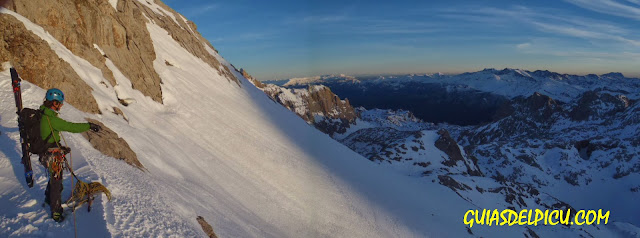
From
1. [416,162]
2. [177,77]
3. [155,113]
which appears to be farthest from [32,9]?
[416,162]

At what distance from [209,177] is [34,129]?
15.8m

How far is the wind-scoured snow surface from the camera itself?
380 inches

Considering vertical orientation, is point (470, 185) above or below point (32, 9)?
below

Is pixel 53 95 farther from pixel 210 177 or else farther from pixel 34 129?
pixel 210 177

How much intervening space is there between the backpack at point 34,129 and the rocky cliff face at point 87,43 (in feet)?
42.7

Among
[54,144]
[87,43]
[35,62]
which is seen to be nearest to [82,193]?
[54,144]

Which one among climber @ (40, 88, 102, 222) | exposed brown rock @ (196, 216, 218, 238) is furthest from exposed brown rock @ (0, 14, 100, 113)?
exposed brown rock @ (196, 216, 218, 238)

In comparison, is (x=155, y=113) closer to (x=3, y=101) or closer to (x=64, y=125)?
(x=3, y=101)

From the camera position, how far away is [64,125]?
847cm

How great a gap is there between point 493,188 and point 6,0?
305 ft

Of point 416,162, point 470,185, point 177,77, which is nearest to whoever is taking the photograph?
point 177,77

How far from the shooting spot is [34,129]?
333 inches

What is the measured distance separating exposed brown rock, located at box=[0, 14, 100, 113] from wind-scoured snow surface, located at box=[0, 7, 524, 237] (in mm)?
1004

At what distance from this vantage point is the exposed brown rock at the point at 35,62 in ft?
58.0
